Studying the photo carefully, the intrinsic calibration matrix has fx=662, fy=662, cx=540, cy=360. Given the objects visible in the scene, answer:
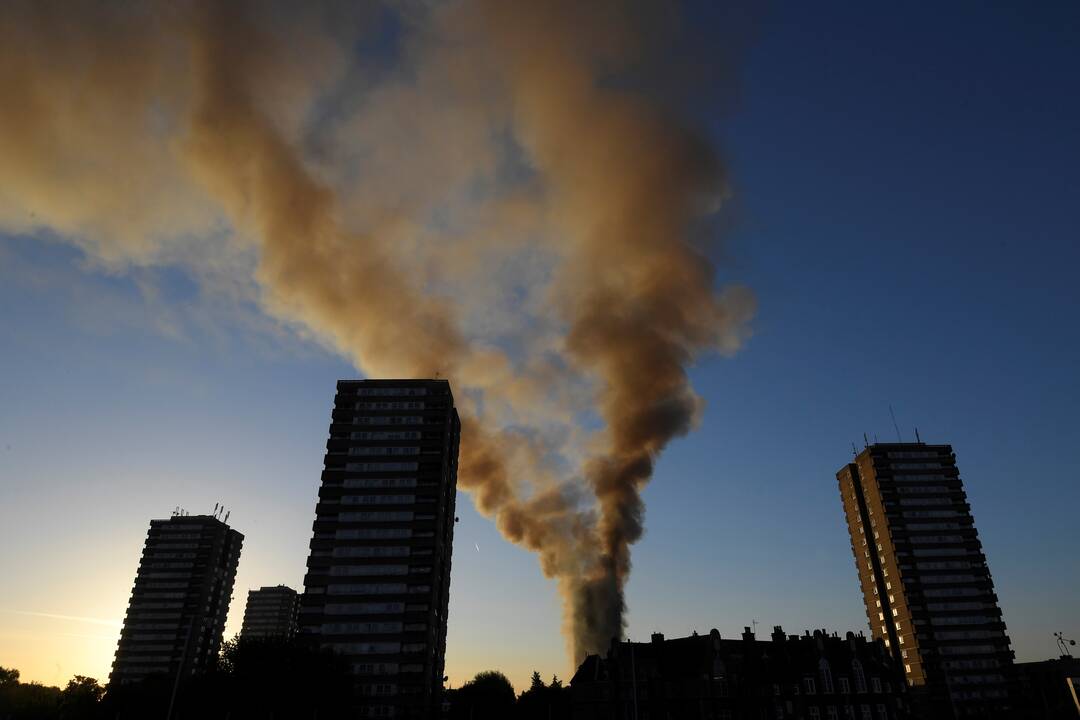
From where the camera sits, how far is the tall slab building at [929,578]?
137m

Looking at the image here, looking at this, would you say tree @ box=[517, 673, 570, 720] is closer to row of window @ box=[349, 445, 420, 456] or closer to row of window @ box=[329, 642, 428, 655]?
row of window @ box=[329, 642, 428, 655]

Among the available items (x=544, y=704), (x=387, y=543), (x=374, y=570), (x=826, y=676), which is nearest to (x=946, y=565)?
(x=826, y=676)

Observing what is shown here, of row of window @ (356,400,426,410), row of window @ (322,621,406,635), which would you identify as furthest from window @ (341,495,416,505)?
row of window @ (322,621,406,635)

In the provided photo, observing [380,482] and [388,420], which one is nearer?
[380,482]

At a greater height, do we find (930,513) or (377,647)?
(930,513)

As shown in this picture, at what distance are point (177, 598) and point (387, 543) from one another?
10117 centimetres

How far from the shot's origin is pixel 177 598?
17575 cm

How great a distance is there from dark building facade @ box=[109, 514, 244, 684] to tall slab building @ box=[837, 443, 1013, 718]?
16848cm

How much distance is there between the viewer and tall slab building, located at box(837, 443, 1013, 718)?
136625 millimetres

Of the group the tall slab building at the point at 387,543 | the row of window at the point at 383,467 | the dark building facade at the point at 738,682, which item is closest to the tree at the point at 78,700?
the tall slab building at the point at 387,543

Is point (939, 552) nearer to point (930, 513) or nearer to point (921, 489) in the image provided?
point (930, 513)

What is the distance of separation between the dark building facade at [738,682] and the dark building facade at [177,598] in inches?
4897

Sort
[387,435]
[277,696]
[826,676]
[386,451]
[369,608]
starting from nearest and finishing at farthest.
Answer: [277,696] → [826,676] → [369,608] → [386,451] → [387,435]

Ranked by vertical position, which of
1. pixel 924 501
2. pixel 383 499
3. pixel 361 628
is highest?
pixel 924 501
